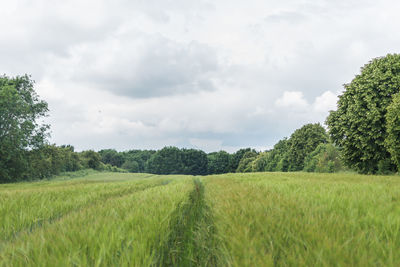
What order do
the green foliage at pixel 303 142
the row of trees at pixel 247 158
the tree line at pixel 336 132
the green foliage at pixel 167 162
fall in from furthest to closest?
the green foliage at pixel 167 162, the green foliage at pixel 303 142, the row of trees at pixel 247 158, the tree line at pixel 336 132

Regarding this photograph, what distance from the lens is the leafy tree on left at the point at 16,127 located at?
85.5 feet

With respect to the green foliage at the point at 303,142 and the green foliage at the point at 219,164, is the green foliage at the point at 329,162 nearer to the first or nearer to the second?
the green foliage at the point at 303,142

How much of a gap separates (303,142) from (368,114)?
35404 mm

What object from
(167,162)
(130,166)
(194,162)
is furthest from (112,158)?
(194,162)

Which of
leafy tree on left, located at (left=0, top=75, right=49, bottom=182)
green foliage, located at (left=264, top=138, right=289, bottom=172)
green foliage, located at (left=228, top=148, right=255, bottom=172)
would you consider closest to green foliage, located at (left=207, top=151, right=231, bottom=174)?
green foliage, located at (left=228, top=148, right=255, bottom=172)

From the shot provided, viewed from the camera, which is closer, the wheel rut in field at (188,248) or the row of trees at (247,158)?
the wheel rut in field at (188,248)

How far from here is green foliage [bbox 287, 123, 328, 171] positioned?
4903cm

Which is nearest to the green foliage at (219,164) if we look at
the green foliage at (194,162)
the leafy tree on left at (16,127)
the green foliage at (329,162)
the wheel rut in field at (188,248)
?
the green foliage at (194,162)

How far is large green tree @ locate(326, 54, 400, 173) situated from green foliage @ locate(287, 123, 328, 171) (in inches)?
1182

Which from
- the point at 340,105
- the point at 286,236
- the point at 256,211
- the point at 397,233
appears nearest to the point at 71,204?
the point at 256,211

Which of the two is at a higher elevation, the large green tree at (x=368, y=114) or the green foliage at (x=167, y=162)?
the large green tree at (x=368, y=114)

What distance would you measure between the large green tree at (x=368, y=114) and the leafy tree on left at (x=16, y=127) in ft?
119

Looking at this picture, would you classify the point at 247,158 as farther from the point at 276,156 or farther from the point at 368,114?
the point at 368,114

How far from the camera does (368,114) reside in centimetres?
1716
